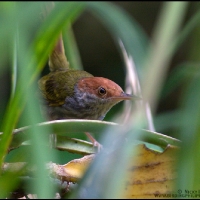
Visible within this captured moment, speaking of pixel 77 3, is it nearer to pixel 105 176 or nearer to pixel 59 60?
pixel 105 176

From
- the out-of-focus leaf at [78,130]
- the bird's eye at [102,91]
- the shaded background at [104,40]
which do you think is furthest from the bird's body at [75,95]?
the shaded background at [104,40]

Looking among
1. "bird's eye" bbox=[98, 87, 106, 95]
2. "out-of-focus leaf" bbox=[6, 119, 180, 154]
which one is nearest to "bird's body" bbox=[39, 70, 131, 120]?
"bird's eye" bbox=[98, 87, 106, 95]

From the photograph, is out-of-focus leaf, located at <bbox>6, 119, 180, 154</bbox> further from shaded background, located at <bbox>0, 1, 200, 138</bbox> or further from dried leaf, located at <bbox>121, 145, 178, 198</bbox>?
shaded background, located at <bbox>0, 1, 200, 138</bbox>

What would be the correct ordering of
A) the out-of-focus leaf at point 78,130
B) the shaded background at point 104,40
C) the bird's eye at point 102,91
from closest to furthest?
the out-of-focus leaf at point 78,130 < the bird's eye at point 102,91 < the shaded background at point 104,40

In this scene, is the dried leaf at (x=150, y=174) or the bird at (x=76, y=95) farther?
the bird at (x=76, y=95)

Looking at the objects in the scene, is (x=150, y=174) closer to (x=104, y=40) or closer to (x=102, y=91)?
(x=102, y=91)

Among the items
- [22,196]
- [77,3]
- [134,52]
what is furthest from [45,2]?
[22,196]

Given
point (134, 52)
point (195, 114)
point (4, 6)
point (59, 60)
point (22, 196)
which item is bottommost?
point (22, 196)

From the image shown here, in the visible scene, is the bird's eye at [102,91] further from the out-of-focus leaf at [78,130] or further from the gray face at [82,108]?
the out-of-focus leaf at [78,130]

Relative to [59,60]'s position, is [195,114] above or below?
below
